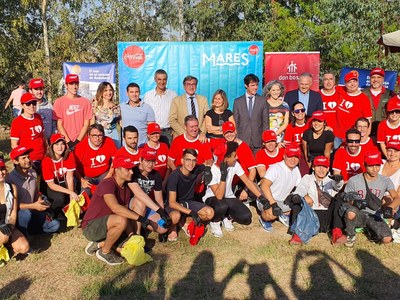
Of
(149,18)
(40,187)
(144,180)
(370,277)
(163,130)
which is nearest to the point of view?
(370,277)

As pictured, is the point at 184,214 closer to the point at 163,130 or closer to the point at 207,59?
the point at 163,130

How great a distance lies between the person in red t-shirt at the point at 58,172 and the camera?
5.45 m

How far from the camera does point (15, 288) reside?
4.05 meters

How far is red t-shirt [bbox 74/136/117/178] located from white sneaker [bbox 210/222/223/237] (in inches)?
69.4

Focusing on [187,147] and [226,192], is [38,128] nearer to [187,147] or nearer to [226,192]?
[187,147]

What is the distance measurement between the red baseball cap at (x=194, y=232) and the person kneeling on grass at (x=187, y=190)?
0.11 m

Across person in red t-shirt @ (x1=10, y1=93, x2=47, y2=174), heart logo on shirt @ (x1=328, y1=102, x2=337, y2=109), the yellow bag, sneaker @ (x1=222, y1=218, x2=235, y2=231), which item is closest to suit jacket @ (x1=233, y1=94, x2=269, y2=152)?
heart logo on shirt @ (x1=328, y1=102, x2=337, y2=109)

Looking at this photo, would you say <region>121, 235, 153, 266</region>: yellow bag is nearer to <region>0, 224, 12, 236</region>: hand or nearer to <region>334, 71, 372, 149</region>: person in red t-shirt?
<region>0, 224, 12, 236</region>: hand

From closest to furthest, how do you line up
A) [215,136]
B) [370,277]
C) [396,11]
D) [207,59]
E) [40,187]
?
[370,277] < [40,187] < [215,136] < [207,59] < [396,11]

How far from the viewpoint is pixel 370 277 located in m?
4.28

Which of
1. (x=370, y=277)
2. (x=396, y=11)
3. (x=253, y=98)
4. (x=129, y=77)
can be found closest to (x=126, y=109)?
(x=253, y=98)

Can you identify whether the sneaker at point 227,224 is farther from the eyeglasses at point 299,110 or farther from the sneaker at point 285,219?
the eyeglasses at point 299,110

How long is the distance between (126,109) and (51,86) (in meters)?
9.22

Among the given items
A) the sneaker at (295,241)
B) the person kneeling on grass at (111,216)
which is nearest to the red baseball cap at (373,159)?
the sneaker at (295,241)
